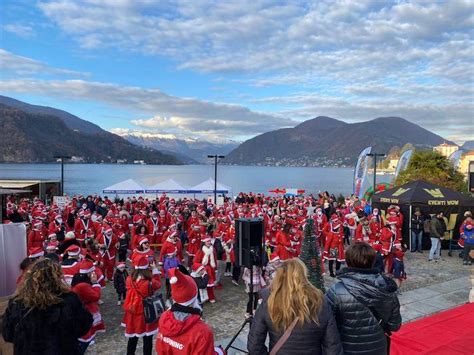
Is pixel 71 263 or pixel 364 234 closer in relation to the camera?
pixel 71 263

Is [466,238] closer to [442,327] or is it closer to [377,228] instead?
[377,228]

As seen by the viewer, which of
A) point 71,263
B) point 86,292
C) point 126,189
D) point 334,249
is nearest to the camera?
point 86,292

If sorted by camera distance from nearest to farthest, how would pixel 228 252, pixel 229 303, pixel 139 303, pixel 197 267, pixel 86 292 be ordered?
pixel 86 292 < pixel 139 303 < pixel 197 267 < pixel 229 303 < pixel 228 252

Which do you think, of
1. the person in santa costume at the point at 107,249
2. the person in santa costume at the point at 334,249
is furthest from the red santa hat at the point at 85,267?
the person in santa costume at the point at 334,249

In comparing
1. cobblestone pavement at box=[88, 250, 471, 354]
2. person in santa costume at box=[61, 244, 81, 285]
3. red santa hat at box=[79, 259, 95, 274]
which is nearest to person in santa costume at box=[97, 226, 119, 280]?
cobblestone pavement at box=[88, 250, 471, 354]

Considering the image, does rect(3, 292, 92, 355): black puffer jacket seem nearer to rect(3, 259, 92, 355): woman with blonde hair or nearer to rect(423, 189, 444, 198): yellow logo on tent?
rect(3, 259, 92, 355): woman with blonde hair

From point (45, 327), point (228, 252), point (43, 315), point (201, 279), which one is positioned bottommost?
point (228, 252)

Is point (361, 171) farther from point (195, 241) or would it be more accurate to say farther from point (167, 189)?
point (195, 241)

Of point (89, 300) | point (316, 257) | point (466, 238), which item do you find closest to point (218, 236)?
point (316, 257)

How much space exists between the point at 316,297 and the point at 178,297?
118cm

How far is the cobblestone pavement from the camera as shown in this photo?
662 cm

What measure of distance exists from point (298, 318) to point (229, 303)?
6.34 meters

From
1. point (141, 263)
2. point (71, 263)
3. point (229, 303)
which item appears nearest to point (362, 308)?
point (141, 263)

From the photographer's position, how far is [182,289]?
3.23 meters
